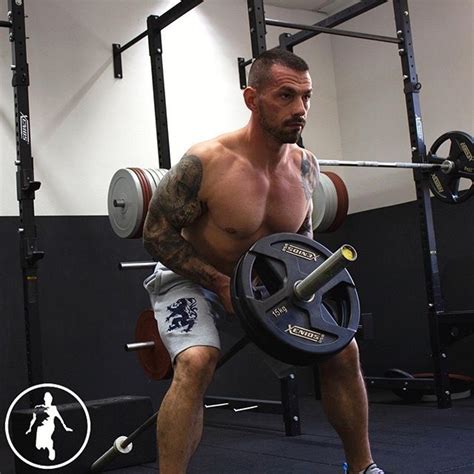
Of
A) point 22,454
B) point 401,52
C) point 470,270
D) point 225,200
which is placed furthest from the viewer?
point 470,270

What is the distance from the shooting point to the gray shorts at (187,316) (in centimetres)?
206

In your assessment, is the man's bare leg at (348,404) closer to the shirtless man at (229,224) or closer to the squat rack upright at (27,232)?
the shirtless man at (229,224)

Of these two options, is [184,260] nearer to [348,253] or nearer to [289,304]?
[289,304]

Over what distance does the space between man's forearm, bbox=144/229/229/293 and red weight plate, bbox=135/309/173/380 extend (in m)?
1.19

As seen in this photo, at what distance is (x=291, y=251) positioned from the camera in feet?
6.79

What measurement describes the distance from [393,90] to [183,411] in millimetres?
3934

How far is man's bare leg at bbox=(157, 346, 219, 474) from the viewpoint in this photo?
6.35 ft

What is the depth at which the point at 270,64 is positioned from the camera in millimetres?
2156

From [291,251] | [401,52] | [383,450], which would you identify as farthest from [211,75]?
[291,251]

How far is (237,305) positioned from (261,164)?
50 cm

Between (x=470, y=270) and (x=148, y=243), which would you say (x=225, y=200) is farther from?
(x=470, y=270)

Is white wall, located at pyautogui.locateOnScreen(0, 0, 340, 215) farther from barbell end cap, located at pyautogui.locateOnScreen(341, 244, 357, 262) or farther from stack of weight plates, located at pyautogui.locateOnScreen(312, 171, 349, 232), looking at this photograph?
barbell end cap, located at pyautogui.locateOnScreen(341, 244, 357, 262)

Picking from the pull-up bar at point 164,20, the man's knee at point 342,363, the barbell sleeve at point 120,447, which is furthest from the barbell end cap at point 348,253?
the pull-up bar at point 164,20

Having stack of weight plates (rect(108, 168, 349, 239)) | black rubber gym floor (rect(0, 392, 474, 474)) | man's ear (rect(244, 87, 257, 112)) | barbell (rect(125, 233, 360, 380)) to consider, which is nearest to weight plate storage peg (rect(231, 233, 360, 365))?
barbell (rect(125, 233, 360, 380))
